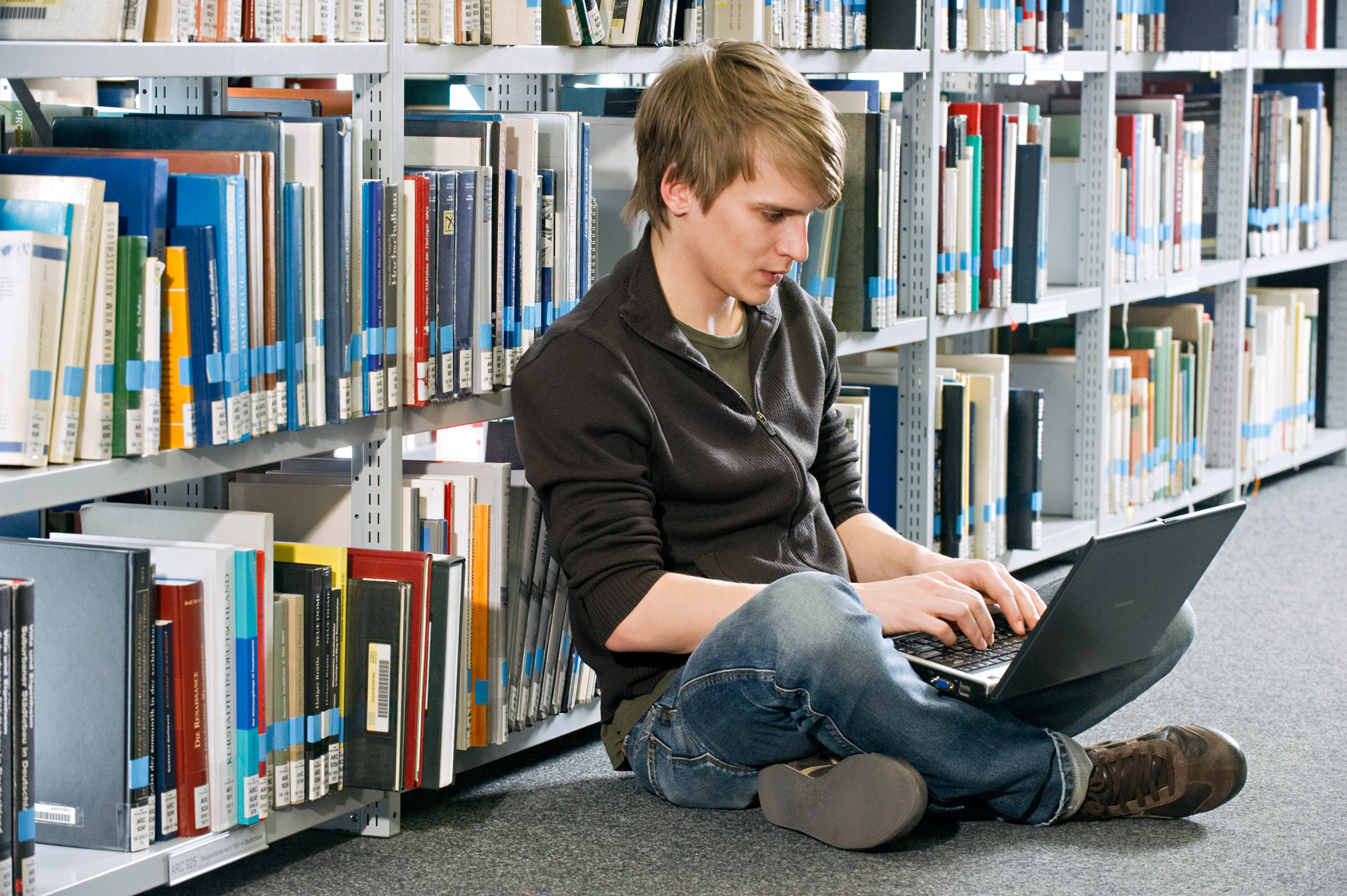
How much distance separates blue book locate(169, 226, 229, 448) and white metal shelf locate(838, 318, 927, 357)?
1204 millimetres

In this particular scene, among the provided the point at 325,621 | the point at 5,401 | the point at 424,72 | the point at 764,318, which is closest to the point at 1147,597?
the point at 764,318

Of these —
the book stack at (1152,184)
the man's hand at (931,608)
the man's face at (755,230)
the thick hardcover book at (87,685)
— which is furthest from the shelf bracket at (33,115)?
the book stack at (1152,184)

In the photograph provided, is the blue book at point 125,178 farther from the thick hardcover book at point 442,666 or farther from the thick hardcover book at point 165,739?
the thick hardcover book at point 442,666

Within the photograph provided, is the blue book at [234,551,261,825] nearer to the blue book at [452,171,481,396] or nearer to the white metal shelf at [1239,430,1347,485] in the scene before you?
the blue book at [452,171,481,396]

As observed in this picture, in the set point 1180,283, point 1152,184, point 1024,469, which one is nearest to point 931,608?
point 1024,469

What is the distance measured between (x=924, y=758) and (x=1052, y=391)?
1794 mm

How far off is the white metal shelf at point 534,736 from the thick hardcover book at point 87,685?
52 cm

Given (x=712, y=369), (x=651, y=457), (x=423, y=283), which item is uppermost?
(x=423, y=283)

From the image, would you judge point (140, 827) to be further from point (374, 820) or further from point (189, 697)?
point (374, 820)

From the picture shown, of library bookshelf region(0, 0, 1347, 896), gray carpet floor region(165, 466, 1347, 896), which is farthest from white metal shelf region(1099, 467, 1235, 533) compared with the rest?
gray carpet floor region(165, 466, 1347, 896)

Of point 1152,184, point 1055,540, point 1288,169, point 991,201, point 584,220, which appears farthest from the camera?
point 1288,169

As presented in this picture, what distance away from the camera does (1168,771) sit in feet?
6.39

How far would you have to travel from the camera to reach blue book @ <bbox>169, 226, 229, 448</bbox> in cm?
162

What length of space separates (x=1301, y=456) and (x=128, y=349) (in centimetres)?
368
